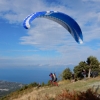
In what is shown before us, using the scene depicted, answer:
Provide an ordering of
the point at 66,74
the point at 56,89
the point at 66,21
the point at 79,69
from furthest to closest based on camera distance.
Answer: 1. the point at 66,74
2. the point at 79,69
3. the point at 56,89
4. the point at 66,21

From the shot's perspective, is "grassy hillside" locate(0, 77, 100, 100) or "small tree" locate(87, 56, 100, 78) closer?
"grassy hillside" locate(0, 77, 100, 100)

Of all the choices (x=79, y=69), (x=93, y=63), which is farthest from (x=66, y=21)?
(x=93, y=63)

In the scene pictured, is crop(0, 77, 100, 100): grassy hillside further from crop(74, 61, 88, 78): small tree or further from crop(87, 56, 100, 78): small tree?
crop(74, 61, 88, 78): small tree

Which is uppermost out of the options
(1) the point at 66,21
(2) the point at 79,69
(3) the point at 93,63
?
(1) the point at 66,21

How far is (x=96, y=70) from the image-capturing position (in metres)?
43.2

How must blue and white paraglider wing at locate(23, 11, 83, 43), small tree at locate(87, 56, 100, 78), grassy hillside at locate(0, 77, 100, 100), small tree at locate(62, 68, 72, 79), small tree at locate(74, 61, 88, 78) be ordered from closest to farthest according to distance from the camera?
grassy hillside at locate(0, 77, 100, 100) < blue and white paraglider wing at locate(23, 11, 83, 43) < small tree at locate(87, 56, 100, 78) < small tree at locate(74, 61, 88, 78) < small tree at locate(62, 68, 72, 79)

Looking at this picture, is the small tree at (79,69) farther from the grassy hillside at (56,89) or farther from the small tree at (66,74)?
the grassy hillside at (56,89)

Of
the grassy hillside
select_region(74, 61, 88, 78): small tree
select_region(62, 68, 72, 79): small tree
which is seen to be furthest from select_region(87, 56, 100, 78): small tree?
the grassy hillside

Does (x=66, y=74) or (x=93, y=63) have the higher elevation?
(x=93, y=63)

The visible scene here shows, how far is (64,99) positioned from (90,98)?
1.73 m

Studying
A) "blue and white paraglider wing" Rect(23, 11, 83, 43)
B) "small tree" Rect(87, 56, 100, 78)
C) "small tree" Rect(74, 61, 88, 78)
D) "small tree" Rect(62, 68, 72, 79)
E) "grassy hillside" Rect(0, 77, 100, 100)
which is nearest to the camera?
"grassy hillside" Rect(0, 77, 100, 100)

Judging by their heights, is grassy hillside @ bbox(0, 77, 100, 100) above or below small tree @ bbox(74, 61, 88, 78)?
below

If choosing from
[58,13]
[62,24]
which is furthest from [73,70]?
[58,13]

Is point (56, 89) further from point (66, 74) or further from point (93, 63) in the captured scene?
point (93, 63)
